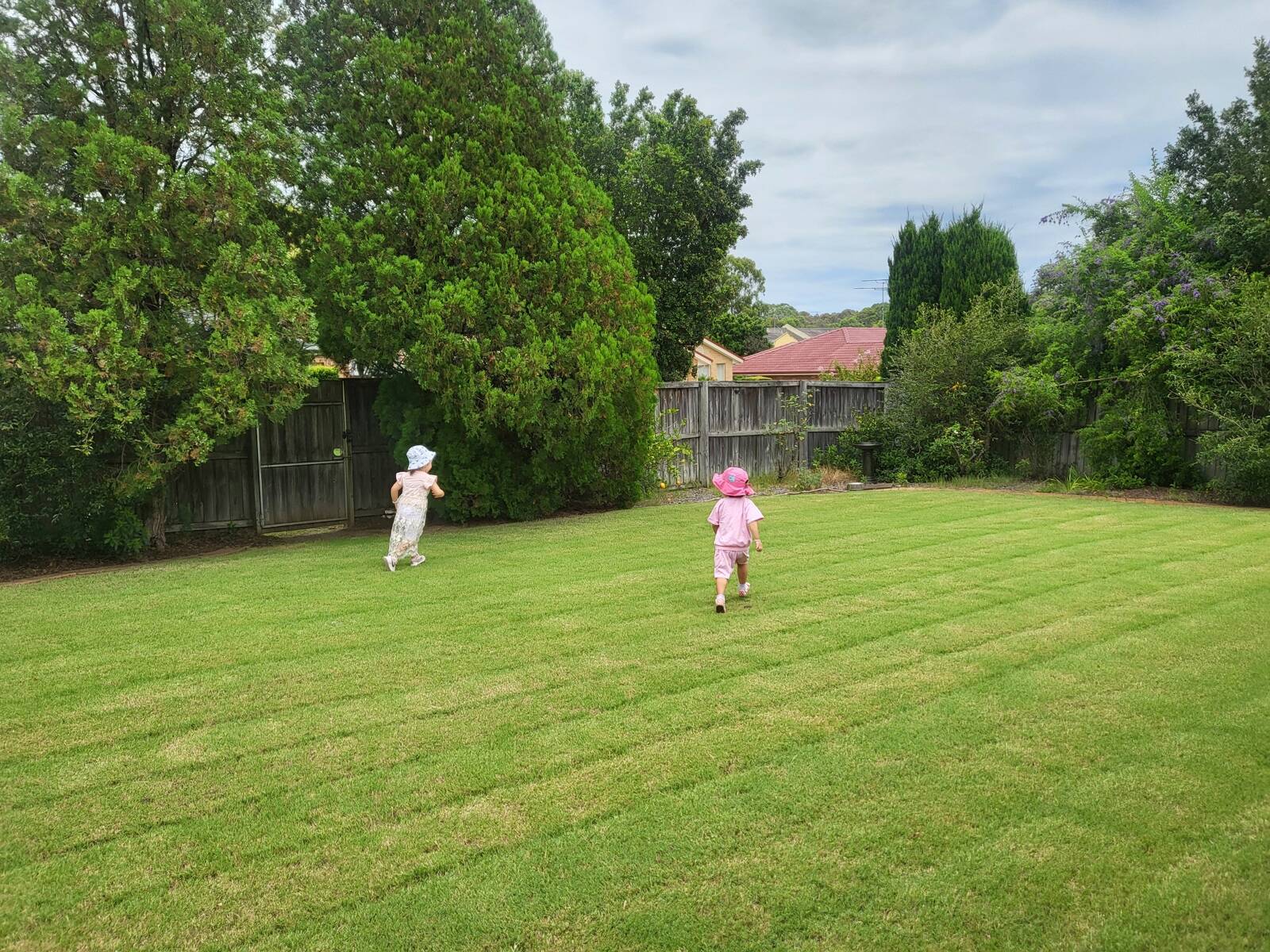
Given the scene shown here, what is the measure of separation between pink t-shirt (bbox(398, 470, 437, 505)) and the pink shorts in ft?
11.4

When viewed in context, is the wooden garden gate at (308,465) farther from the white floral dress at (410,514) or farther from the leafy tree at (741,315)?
the leafy tree at (741,315)

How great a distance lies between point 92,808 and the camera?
11.3ft

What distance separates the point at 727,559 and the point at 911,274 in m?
17.3

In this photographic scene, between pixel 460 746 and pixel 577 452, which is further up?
pixel 577 452

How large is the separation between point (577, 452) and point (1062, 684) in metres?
7.89

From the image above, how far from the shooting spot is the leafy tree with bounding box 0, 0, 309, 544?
8289 mm

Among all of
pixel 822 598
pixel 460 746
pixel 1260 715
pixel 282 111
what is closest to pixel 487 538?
pixel 822 598

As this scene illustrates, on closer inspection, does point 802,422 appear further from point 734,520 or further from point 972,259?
point 734,520

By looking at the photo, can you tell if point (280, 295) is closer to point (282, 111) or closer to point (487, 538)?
point (282, 111)

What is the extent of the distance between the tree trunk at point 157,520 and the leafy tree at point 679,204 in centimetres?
1109

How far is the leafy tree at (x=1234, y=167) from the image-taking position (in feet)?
43.7

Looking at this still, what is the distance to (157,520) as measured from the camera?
9898 millimetres

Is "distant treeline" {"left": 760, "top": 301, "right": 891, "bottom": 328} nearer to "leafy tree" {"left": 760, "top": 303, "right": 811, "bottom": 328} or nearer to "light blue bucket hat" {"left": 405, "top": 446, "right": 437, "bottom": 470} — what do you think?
"leafy tree" {"left": 760, "top": 303, "right": 811, "bottom": 328}

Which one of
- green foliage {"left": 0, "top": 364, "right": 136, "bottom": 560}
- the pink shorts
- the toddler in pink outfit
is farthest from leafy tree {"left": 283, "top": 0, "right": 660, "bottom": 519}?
the pink shorts
